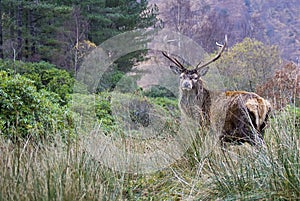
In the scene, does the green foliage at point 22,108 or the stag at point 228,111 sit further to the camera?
the stag at point 228,111

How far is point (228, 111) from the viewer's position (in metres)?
5.76

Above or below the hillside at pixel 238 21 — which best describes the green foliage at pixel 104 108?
below

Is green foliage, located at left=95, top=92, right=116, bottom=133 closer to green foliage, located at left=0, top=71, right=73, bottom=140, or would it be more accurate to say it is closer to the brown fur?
the brown fur

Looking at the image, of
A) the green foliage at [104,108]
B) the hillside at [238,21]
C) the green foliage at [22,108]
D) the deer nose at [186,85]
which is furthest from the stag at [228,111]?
the hillside at [238,21]

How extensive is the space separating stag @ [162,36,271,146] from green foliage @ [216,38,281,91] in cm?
917

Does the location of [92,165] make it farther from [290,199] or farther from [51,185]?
[290,199]

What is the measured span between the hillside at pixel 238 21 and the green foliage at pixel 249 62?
132 inches

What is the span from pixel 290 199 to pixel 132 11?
917 inches

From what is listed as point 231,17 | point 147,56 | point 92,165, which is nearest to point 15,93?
point 92,165

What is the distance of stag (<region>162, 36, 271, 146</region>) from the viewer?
5504 mm

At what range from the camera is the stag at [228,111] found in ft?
18.1

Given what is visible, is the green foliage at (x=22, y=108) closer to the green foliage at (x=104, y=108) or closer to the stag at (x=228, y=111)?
the stag at (x=228, y=111)

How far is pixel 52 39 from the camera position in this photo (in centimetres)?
2117

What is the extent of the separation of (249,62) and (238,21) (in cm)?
2430
